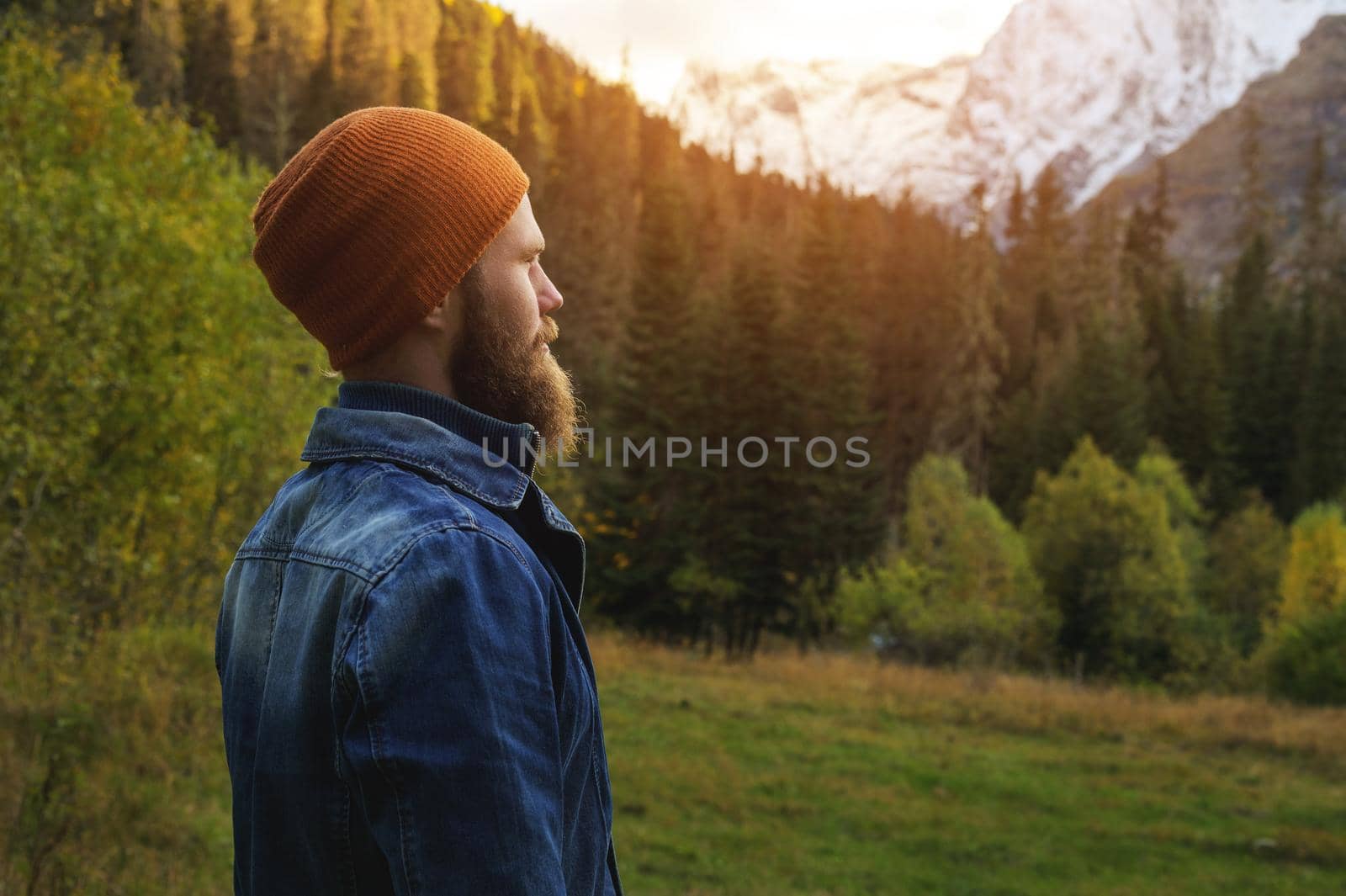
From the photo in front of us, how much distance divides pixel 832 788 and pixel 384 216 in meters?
15.3

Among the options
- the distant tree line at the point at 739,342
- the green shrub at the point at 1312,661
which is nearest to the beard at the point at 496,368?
the distant tree line at the point at 739,342

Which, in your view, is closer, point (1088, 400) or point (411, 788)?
point (411, 788)

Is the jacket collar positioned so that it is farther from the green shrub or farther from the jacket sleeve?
the green shrub

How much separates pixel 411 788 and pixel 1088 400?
62.2 m

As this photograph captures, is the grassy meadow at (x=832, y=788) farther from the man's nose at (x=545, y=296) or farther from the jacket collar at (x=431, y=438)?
the man's nose at (x=545, y=296)

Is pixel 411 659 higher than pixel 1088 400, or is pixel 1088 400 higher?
pixel 1088 400

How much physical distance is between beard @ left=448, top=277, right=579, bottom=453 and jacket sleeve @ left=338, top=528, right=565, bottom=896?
442 millimetres

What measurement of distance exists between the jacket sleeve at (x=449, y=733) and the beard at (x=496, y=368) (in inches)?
17.4

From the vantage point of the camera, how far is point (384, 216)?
1770mm

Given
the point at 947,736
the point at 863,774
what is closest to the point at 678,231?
the point at 947,736

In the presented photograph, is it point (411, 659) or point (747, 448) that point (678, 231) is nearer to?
point (747, 448)

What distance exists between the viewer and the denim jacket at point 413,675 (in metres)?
1.40

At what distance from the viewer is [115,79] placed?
807 inches

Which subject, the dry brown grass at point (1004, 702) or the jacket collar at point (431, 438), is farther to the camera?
the dry brown grass at point (1004, 702)
